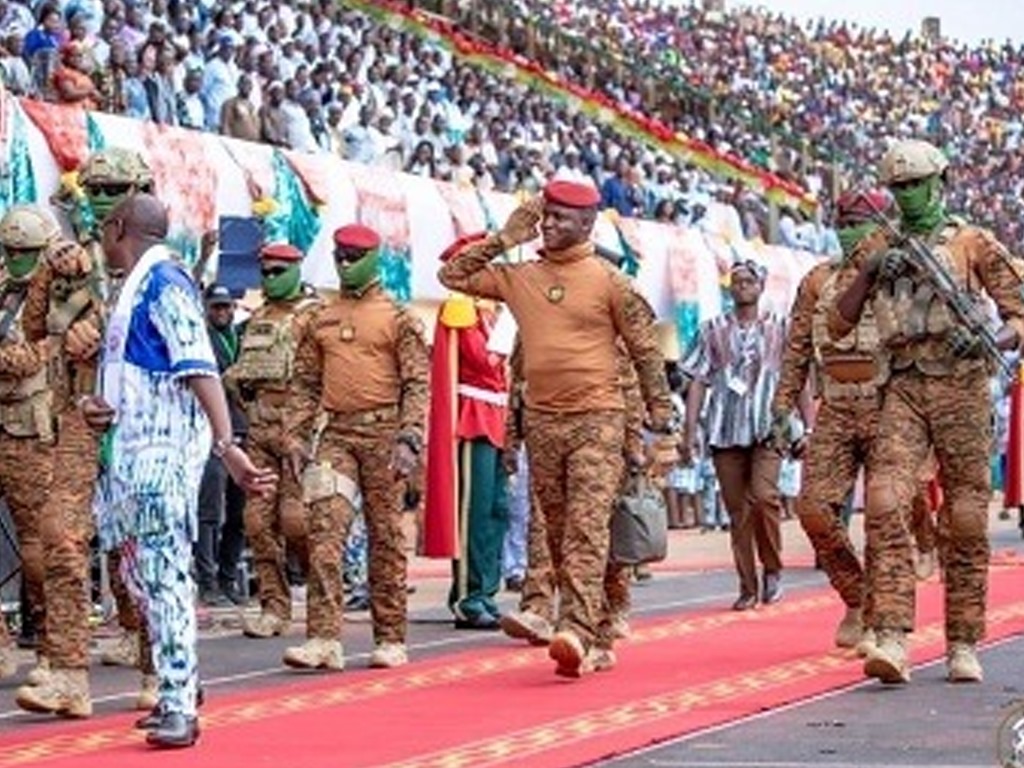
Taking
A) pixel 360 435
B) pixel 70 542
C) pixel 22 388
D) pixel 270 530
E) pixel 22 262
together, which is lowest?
pixel 70 542

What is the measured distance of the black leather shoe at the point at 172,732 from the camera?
10.6 m

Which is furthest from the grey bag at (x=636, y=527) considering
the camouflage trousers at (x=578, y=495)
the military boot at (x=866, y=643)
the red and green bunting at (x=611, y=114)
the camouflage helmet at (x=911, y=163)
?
the red and green bunting at (x=611, y=114)

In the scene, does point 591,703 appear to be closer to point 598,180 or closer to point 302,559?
point 302,559

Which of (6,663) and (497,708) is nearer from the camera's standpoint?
(497,708)

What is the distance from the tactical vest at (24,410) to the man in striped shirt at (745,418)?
481 centimetres

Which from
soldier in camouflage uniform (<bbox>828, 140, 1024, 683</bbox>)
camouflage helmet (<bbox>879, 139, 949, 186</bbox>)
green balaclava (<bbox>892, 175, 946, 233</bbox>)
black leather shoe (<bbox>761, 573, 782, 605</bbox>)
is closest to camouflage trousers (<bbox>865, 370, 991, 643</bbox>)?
soldier in camouflage uniform (<bbox>828, 140, 1024, 683</bbox>)

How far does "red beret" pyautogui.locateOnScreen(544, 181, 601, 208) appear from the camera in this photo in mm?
13328

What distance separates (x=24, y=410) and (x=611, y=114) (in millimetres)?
34896

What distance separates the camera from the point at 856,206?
14234 millimetres

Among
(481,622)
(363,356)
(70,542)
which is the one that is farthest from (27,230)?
(481,622)

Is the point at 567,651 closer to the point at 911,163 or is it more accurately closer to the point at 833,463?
the point at 833,463

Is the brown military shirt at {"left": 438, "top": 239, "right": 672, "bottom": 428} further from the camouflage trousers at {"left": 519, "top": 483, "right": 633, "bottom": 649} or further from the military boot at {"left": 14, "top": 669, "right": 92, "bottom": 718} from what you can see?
the military boot at {"left": 14, "top": 669, "right": 92, "bottom": 718}

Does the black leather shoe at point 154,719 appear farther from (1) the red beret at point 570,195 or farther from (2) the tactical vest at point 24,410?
(1) the red beret at point 570,195

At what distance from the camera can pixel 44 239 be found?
13.1 m
